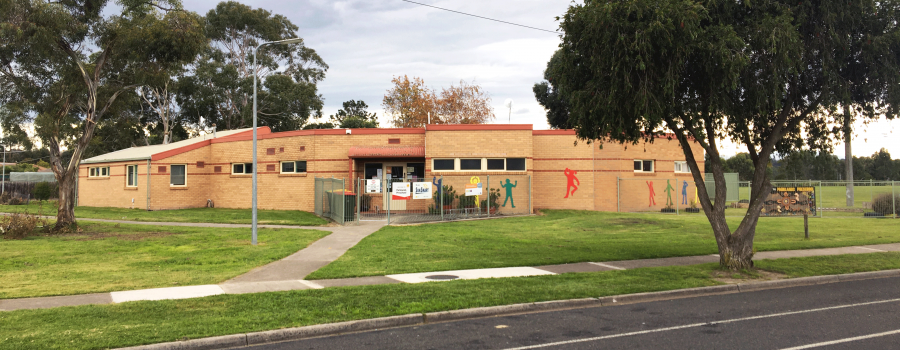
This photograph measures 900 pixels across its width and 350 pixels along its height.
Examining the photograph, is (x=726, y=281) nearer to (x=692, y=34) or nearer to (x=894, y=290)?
(x=894, y=290)

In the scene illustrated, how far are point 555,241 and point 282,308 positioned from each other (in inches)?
374

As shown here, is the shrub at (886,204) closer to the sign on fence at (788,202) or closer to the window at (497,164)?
the sign on fence at (788,202)

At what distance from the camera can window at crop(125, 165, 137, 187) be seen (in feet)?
93.0

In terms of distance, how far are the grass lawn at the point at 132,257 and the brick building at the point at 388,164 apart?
7.75 meters

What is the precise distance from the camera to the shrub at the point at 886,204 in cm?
2378

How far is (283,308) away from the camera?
24.3 ft

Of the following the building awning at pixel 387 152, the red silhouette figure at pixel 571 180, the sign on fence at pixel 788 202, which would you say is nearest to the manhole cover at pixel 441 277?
the building awning at pixel 387 152

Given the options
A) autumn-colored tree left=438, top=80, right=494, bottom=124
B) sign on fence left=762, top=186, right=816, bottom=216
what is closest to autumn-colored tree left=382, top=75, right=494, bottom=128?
autumn-colored tree left=438, top=80, right=494, bottom=124

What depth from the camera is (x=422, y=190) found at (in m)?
20.7

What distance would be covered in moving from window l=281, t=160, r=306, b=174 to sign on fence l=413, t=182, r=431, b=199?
7755 millimetres

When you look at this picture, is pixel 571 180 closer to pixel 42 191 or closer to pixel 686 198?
pixel 686 198

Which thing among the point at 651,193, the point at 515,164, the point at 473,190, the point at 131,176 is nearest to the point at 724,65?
the point at 473,190

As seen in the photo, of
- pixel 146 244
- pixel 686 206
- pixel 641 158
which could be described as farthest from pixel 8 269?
pixel 686 206

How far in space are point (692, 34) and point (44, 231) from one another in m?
18.9
